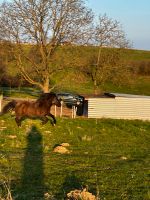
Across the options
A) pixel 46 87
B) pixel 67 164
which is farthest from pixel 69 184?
pixel 46 87

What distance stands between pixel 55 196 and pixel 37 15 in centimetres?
3389

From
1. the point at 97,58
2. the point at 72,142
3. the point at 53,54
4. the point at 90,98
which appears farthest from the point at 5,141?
the point at 97,58

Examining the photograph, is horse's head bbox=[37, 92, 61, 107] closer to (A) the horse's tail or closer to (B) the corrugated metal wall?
(A) the horse's tail

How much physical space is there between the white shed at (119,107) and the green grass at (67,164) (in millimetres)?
11924

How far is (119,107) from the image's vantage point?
4103 centimetres

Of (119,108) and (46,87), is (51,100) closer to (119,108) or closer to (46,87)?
(119,108)

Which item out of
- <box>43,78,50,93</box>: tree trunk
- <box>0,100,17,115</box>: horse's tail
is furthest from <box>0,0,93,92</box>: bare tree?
<box>0,100,17,115</box>: horse's tail

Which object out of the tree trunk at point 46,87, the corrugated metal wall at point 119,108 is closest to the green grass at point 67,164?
the corrugated metal wall at point 119,108

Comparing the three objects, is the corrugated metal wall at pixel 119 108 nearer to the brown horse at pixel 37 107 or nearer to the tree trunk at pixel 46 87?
the tree trunk at pixel 46 87

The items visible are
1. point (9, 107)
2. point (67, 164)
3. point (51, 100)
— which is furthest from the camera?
point (9, 107)

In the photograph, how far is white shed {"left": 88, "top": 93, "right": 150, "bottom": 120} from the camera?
133 feet

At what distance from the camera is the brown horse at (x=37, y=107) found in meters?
22.2

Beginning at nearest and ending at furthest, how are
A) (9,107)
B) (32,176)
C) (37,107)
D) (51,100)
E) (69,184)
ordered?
(69,184)
(32,176)
(51,100)
(37,107)
(9,107)

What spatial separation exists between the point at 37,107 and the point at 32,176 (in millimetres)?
10640
